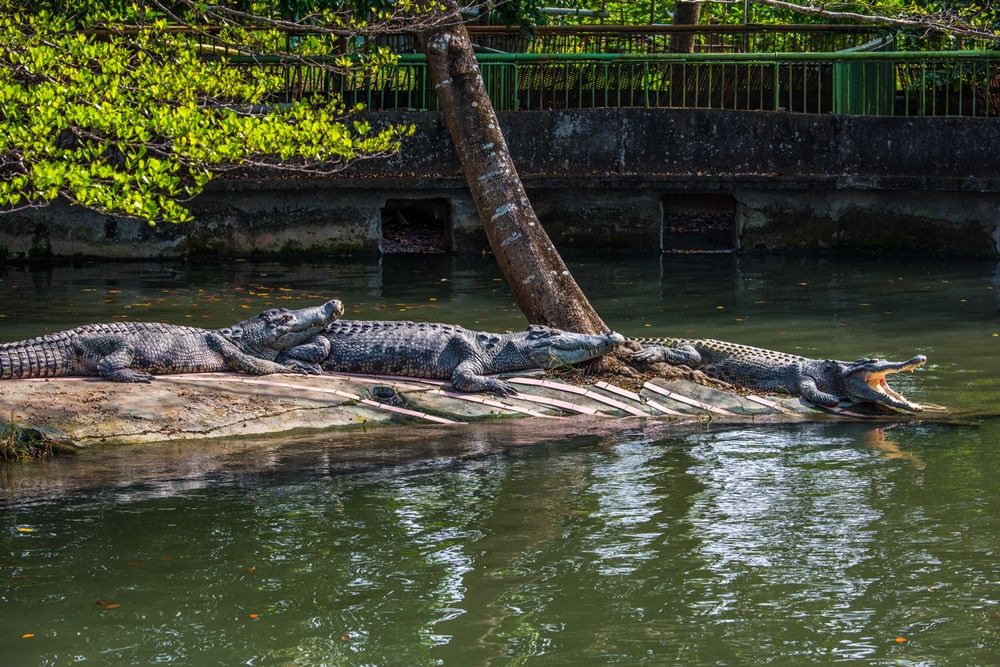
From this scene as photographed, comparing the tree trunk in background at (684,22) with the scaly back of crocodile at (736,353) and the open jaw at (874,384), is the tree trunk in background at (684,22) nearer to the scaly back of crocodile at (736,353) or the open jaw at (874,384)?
the scaly back of crocodile at (736,353)

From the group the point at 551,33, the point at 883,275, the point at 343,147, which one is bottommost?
the point at 883,275

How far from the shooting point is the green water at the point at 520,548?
5.46m

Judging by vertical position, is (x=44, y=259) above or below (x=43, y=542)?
above

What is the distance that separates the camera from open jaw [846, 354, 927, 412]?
1006 centimetres

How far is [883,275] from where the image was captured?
18.4 metres

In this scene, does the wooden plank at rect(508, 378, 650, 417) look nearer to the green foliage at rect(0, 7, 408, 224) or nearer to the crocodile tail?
the green foliage at rect(0, 7, 408, 224)

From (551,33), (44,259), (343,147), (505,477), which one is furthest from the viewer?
(551,33)

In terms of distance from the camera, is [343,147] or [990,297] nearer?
[343,147]

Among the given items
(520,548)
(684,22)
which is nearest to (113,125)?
(520,548)

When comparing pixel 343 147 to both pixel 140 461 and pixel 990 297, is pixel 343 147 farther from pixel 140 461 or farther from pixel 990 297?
pixel 990 297

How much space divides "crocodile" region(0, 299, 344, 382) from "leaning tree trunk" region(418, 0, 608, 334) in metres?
1.80

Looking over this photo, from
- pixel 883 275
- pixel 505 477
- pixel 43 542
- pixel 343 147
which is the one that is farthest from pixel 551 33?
pixel 43 542

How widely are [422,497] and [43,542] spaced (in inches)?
91.8

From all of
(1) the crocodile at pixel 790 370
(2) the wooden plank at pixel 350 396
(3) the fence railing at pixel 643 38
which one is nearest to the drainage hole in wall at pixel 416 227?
(3) the fence railing at pixel 643 38
